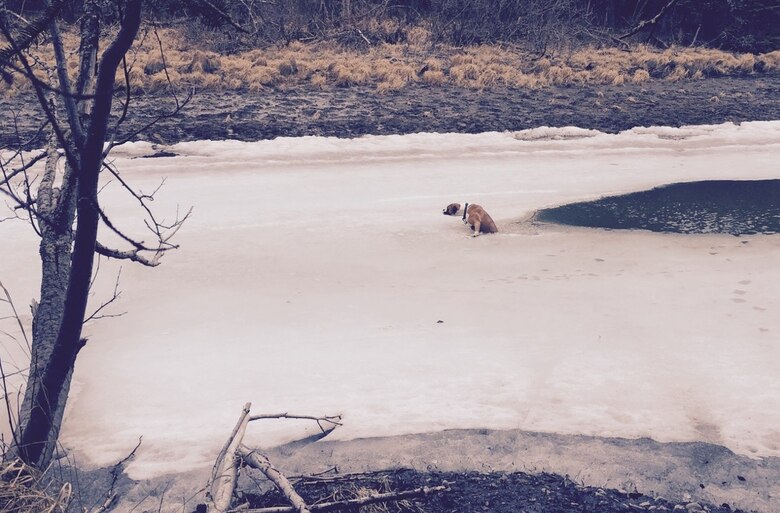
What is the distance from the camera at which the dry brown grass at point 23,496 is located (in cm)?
284

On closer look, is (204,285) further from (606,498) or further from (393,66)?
(393,66)

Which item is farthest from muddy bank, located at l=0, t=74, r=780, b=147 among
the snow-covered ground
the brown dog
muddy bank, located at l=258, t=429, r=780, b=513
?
muddy bank, located at l=258, t=429, r=780, b=513

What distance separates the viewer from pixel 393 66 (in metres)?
16.6

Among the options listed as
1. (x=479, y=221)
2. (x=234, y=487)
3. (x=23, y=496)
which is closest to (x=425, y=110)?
(x=479, y=221)

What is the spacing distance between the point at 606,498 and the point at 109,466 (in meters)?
2.76

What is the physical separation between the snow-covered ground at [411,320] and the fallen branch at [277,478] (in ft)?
2.63

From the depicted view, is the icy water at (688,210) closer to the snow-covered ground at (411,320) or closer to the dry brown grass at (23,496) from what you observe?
the snow-covered ground at (411,320)

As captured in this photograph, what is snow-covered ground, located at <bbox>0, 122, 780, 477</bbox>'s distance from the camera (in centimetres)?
470

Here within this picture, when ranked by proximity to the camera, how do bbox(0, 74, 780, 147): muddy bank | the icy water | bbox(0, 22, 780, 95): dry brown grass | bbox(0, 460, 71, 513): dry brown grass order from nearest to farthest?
bbox(0, 460, 71, 513): dry brown grass < the icy water < bbox(0, 74, 780, 147): muddy bank < bbox(0, 22, 780, 95): dry brown grass

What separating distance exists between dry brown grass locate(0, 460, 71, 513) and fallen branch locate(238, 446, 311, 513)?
34.2 inches

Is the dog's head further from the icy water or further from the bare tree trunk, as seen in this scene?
the bare tree trunk

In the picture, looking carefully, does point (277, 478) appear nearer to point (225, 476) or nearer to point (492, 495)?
point (225, 476)

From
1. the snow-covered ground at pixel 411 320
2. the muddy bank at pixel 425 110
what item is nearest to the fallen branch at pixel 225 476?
the snow-covered ground at pixel 411 320

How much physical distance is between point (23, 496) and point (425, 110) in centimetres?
1210
